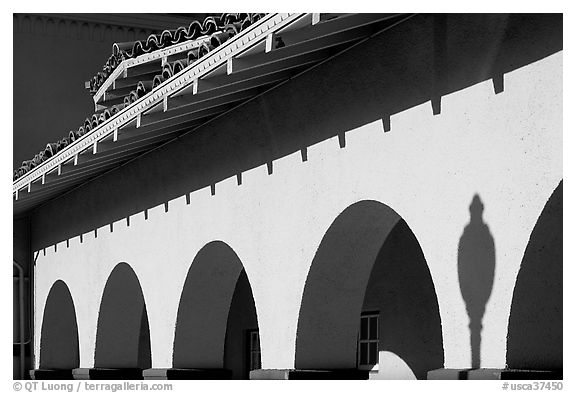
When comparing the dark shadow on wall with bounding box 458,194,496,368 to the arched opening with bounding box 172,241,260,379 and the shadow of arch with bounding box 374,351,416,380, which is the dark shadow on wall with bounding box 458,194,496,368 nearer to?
the shadow of arch with bounding box 374,351,416,380

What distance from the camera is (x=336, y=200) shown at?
30.5ft

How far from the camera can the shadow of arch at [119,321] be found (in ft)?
51.1

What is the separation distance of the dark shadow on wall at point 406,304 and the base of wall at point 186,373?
6.38 feet

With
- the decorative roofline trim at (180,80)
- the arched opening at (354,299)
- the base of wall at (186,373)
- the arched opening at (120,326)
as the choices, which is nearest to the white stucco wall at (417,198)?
the arched opening at (354,299)

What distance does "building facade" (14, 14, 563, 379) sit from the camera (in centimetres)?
729

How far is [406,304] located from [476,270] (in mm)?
5014

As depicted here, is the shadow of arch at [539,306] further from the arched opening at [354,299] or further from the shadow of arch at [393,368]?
the shadow of arch at [393,368]

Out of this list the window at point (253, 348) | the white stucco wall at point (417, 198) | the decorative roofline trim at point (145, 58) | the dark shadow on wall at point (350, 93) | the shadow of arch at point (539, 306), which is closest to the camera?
the white stucco wall at point (417, 198)

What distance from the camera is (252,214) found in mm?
10945

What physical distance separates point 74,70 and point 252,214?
A: 1301 cm

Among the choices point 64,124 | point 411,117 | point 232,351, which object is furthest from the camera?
point 64,124
